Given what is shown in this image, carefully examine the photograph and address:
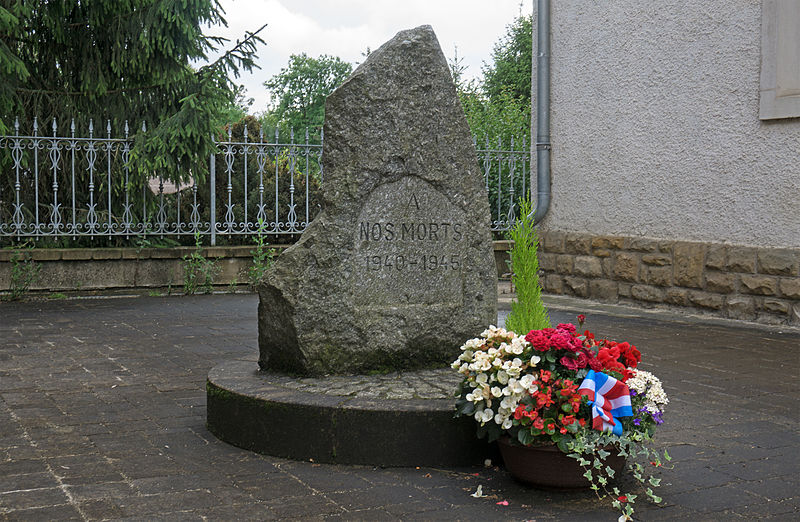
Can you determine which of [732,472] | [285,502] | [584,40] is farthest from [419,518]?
[584,40]

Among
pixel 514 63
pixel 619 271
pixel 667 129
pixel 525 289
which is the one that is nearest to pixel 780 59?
pixel 667 129

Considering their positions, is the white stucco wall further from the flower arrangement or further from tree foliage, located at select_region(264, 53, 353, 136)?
tree foliage, located at select_region(264, 53, 353, 136)

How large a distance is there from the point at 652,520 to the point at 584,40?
324 inches

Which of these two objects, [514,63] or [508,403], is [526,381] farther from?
[514,63]

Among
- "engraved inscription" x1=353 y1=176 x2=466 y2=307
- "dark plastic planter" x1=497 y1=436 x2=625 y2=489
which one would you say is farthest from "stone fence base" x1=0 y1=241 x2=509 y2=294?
"dark plastic planter" x1=497 y1=436 x2=625 y2=489

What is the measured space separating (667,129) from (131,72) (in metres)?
6.60

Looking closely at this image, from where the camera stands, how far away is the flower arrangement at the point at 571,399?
347cm

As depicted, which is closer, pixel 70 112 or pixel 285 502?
pixel 285 502

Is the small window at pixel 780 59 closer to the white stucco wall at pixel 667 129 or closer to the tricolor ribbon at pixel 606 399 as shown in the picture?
the white stucco wall at pixel 667 129

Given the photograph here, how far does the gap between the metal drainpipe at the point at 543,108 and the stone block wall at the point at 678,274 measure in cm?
50

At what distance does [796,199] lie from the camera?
812 cm

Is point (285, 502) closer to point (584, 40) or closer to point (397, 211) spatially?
point (397, 211)

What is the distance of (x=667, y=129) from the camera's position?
9461 millimetres

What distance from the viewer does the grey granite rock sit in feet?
15.1
